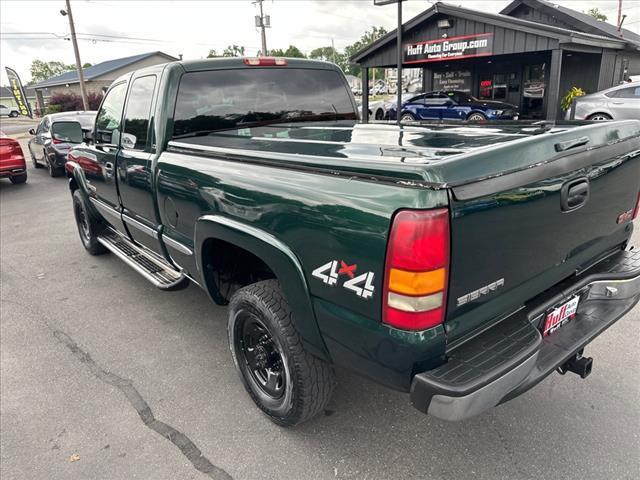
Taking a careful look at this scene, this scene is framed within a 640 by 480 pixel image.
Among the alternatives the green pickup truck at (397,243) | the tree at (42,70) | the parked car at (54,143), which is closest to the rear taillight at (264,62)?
the green pickup truck at (397,243)

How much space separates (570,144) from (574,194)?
8.9 inches

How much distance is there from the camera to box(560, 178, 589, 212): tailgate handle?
6.80 ft

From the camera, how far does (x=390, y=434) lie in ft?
8.43

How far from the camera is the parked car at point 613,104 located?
41.1ft

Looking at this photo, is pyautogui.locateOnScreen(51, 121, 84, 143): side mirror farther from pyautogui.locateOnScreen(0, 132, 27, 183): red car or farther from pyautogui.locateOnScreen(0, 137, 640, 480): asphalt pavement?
pyautogui.locateOnScreen(0, 132, 27, 183): red car

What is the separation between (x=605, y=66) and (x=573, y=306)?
Result: 19.1 metres

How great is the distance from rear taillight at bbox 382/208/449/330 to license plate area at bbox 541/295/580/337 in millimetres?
780

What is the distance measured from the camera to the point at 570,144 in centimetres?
207

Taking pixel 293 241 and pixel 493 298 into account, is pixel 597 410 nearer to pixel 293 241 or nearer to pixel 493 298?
pixel 493 298

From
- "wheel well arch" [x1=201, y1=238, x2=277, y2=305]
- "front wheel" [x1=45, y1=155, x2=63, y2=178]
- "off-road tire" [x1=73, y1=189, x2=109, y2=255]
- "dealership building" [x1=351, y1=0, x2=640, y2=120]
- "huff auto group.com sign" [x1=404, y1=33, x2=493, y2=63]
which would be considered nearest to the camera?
"wheel well arch" [x1=201, y1=238, x2=277, y2=305]

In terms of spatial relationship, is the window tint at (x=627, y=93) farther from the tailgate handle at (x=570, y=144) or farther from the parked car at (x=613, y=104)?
the tailgate handle at (x=570, y=144)

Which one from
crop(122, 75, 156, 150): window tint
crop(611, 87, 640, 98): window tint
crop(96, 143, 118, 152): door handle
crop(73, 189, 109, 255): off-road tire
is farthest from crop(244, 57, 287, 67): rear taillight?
crop(611, 87, 640, 98): window tint

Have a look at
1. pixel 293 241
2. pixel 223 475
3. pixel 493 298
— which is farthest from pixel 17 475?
pixel 493 298

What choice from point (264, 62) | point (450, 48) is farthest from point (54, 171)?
point (450, 48)
